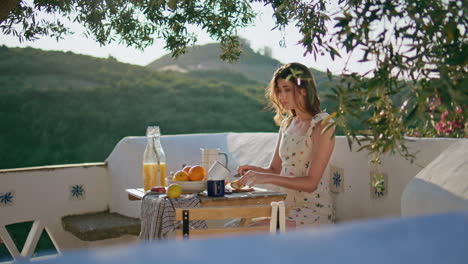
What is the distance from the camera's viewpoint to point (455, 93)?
3.54ft

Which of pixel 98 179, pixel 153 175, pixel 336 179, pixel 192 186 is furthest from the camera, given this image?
pixel 98 179

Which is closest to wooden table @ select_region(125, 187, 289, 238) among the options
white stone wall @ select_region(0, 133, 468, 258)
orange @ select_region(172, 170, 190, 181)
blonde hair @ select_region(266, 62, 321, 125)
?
orange @ select_region(172, 170, 190, 181)

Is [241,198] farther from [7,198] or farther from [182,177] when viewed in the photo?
[7,198]

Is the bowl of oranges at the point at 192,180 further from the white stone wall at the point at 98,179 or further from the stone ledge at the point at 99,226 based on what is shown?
the stone ledge at the point at 99,226

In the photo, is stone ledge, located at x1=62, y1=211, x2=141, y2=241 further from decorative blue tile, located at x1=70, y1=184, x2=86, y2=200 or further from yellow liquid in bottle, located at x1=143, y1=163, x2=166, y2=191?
yellow liquid in bottle, located at x1=143, y1=163, x2=166, y2=191

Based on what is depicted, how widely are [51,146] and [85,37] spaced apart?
1263 cm

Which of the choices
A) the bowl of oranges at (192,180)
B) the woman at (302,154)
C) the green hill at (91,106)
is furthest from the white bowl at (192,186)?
the green hill at (91,106)

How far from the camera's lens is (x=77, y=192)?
192 inches

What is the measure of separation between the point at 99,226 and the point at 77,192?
593 mm

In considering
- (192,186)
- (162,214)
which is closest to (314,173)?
(192,186)

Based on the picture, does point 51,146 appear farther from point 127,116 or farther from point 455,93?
point 455,93

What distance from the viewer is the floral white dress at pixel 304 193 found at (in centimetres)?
313

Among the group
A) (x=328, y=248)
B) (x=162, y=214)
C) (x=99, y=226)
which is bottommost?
(x=99, y=226)

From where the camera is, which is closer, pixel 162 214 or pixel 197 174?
pixel 162 214
